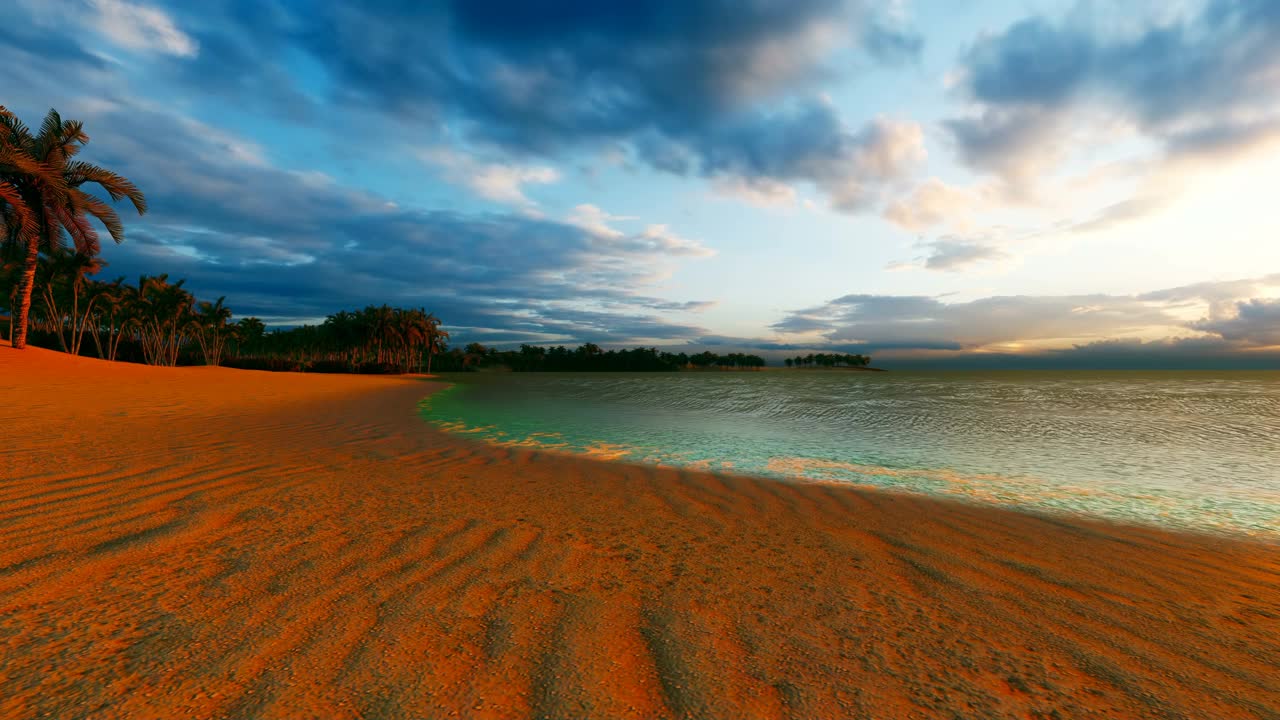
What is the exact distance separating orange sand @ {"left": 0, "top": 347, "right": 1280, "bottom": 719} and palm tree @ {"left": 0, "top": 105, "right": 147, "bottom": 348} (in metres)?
26.2

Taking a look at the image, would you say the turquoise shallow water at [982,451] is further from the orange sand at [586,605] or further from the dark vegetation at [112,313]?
the dark vegetation at [112,313]

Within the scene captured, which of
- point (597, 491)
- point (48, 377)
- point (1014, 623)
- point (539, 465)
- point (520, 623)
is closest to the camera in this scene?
point (520, 623)

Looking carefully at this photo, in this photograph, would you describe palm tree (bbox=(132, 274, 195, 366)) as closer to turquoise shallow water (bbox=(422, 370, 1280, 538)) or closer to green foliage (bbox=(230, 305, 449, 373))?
green foliage (bbox=(230, 305, 449, 373))

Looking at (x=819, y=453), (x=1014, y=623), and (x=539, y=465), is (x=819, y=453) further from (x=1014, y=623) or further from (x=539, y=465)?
(x=1014, y=623)

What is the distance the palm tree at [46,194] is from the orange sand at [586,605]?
86.1ft

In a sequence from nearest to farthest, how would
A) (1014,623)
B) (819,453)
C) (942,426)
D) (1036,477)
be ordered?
1. (1014,623)
2. (1036,477)
3. (819,453)
4. (942,426)

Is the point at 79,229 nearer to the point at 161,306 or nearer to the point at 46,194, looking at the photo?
the point at 46,194

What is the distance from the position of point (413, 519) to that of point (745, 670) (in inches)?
161

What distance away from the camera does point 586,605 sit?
3.62 meters

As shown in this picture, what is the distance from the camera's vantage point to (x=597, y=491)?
759 centimetres

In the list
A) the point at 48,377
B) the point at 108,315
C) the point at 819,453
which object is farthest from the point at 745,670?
the point at 108,315

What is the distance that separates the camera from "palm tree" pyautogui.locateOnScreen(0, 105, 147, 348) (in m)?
22.8

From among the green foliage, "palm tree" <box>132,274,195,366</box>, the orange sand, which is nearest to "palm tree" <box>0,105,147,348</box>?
the orange sand

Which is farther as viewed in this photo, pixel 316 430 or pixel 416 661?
pixel 316 430
